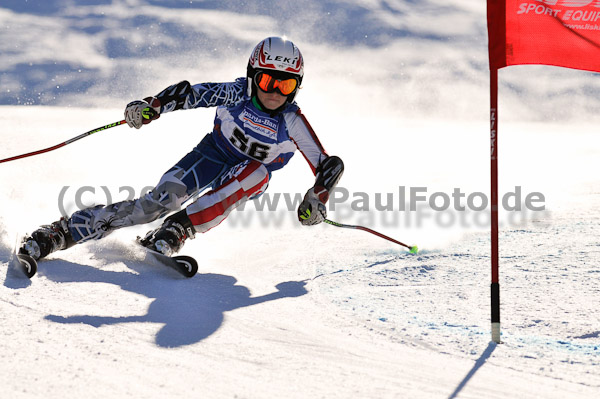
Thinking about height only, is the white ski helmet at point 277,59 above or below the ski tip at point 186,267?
above

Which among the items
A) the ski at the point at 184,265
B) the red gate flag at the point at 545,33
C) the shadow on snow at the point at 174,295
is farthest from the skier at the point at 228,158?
the red gate flag at the point at 545,33

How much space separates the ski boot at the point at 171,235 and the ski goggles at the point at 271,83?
105 cm

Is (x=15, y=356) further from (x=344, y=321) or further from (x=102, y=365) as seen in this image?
(x=344, y=321)

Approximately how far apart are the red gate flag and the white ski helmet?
1450mm

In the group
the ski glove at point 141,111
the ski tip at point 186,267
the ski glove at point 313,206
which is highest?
the ski glove at point 141,111

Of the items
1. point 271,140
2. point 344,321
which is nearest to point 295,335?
point 344,321

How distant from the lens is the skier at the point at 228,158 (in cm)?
410

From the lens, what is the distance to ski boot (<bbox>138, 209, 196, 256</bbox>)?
402cm

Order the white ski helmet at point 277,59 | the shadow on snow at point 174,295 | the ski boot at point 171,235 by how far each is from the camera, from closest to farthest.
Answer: the shadow on snow at point 174,295 < the ski boot at point 171,235 < the white ski helmet at point 277,59

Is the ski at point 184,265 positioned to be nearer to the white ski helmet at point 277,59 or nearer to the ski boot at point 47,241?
the ski boot at point 47,241

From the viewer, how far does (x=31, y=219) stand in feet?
14.8

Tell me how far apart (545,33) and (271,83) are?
5.83 ft

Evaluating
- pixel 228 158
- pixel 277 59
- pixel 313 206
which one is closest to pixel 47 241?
pixel 228 158

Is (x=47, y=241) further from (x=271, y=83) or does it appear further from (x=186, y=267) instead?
(x=271, y=83)
